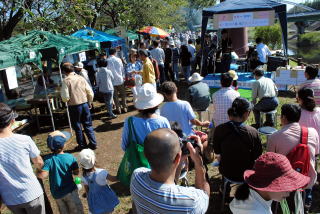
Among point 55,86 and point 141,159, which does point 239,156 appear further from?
point 55,86

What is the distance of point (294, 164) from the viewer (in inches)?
112

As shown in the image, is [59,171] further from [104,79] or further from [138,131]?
[104,79]

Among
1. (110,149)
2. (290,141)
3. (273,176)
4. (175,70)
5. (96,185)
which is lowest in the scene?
(110,149)


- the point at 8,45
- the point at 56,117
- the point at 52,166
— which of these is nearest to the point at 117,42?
the point at 56,117

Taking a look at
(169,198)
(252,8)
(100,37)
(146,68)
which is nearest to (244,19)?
(252,8)

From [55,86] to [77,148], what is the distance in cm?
355

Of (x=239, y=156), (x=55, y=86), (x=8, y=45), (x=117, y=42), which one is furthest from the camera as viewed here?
(x=117, y=42)

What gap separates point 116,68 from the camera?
763 cm

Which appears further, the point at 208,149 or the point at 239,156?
the point at 208,149

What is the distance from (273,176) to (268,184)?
7 cm

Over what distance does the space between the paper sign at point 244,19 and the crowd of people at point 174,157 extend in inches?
158

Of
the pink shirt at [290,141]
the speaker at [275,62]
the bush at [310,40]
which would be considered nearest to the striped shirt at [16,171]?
the pink shirt at [290,141]

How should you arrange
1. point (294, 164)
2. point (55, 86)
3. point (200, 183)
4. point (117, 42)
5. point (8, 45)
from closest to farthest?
point (200, 183) < point (294, 164) < point (8, 45) < point (55, 86) < point (117, 42)

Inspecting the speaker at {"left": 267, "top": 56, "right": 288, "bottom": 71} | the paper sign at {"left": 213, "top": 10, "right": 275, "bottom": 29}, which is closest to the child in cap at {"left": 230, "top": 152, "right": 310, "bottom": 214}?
the paper sign at {"left": 213, "top": 10, "right": 275, "bottom": 29}
